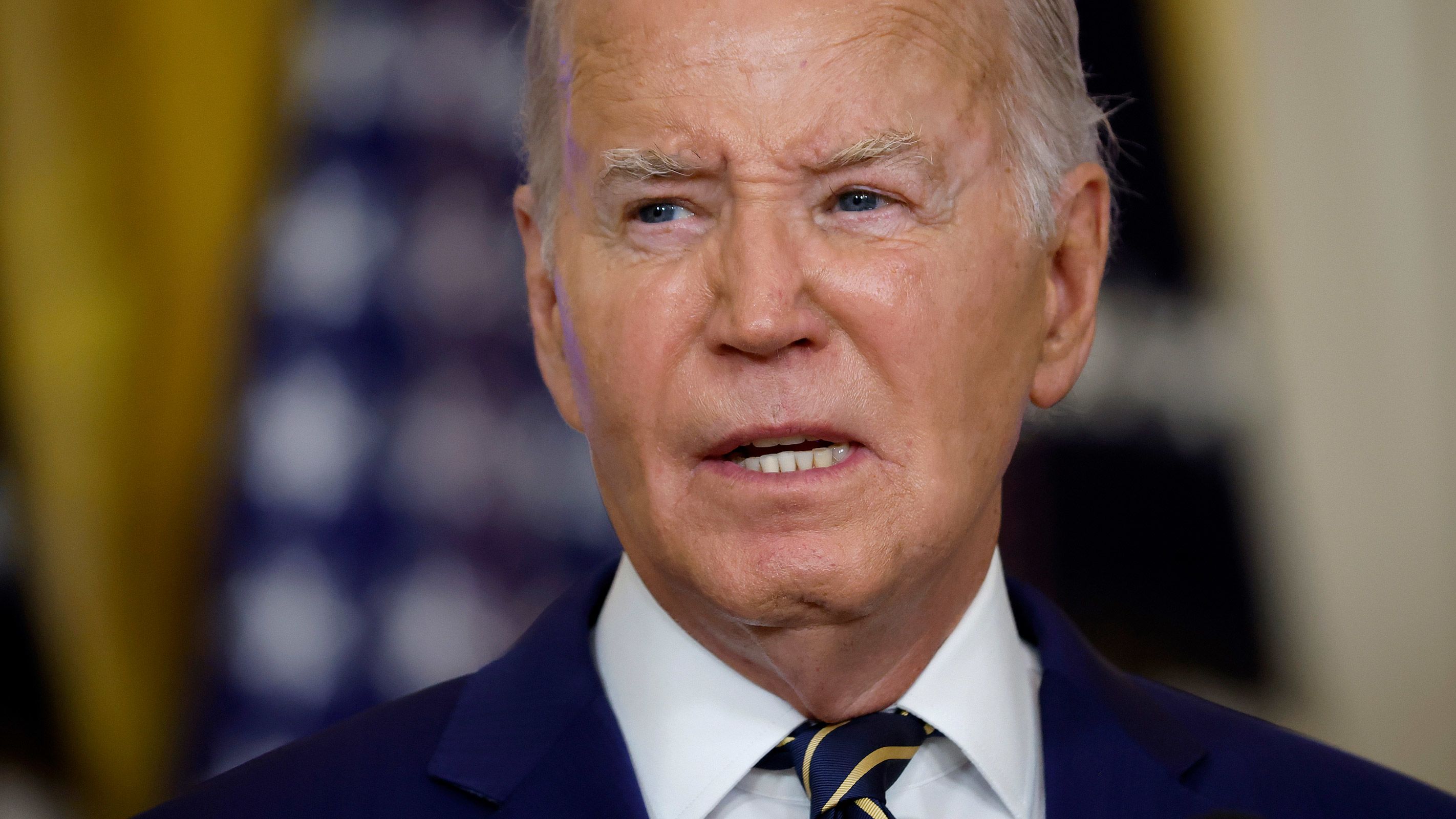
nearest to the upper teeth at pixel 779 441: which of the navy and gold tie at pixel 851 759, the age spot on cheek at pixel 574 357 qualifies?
the age spot on cheek at pixel 574 357

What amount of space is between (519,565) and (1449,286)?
2.11 meters

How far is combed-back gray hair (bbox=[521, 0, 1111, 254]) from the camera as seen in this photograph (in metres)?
1.66

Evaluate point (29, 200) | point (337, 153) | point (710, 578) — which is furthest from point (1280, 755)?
point (29, 200)

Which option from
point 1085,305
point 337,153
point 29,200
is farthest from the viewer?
point 337,153

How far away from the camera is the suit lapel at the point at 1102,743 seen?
5.31 feet

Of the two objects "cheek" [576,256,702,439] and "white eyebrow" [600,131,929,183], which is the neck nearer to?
"cheek" [576,256,702,439]

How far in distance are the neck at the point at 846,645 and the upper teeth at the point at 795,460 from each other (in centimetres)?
17

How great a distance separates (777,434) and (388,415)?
1.80 metres

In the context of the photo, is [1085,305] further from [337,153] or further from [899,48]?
[337,153]

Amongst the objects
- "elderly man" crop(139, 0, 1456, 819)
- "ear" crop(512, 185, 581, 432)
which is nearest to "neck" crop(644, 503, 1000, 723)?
"elderly man" crop(139, 0, 1456, 819)

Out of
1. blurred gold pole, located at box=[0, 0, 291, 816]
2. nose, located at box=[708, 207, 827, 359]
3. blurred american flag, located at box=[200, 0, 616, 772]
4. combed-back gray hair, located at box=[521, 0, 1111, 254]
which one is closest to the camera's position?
nose, located at box=[708, 207, 827, 359]

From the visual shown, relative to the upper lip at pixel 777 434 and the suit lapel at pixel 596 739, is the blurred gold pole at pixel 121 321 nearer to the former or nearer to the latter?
the suit lapel at pixel 596 739

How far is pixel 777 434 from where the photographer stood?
1467 millimetres

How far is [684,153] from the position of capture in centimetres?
151
